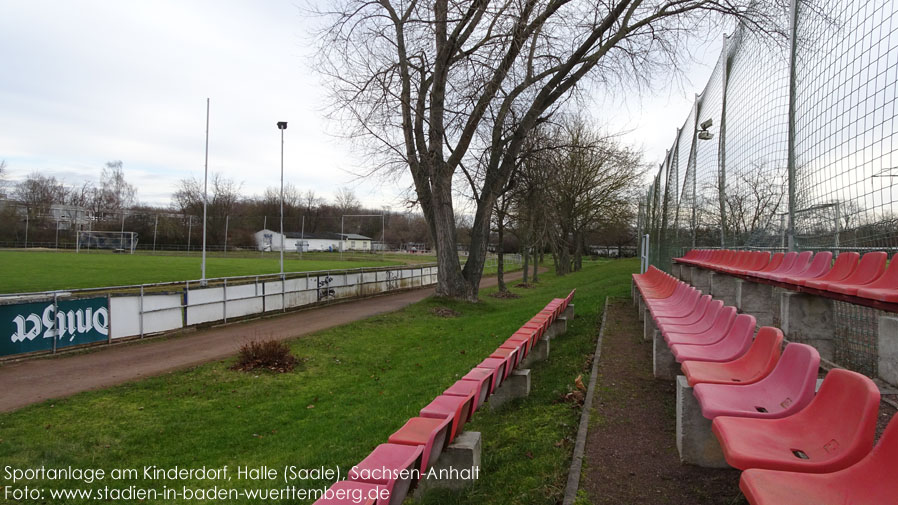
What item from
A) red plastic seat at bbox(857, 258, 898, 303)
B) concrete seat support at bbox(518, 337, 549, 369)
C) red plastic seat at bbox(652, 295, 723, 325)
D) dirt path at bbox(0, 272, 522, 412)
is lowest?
dirt path at bbox(0, 272, 522, 412)

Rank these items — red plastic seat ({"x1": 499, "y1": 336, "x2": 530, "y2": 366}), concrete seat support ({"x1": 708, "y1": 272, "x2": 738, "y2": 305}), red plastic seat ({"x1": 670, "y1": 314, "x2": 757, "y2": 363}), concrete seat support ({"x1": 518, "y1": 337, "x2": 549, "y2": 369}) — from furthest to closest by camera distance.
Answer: concrete seat support ({"x1": 708, "y1": 272, "x2": 738, "y2": 305}) → concrete seat support ({"x1": 518, "y1": 337, "x2": 549, "y2": 369}) → red plastic seat ({"x1": 499, "y1": 336, "x2": 530, "y2": 366}) → red plastic seat ({"x1": 670, "y1": 314, "x2": 757, "y2": 363})

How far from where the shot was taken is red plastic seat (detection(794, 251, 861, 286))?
4.69 metres

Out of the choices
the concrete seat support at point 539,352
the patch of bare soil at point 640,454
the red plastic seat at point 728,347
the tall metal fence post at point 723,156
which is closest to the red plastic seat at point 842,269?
the red plastic seat at point 728,347

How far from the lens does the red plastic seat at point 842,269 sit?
4688mm

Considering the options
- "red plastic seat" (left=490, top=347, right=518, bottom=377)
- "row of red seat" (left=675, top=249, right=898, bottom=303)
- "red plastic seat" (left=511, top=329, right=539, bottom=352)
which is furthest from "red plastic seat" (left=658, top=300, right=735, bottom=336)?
"red plastic seat" (left=511, top=329, right=539, bottom=352)

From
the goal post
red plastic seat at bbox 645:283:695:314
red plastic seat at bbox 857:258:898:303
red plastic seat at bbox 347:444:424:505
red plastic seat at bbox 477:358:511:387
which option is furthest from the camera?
the goal post

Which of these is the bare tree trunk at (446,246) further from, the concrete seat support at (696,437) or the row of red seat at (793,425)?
the concrete seat support at (696,437)

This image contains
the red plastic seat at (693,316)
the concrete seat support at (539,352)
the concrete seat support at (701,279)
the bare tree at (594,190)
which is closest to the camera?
the red plastic seat at (693,316)

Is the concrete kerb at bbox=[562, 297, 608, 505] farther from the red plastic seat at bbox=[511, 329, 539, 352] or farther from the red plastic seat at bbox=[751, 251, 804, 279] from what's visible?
the red plastic seat at bbox=[751, 251, 804, 279]

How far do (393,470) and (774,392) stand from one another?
199 centimetres

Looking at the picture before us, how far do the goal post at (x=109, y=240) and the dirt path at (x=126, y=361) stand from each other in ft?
183

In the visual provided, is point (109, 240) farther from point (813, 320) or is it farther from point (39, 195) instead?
point (813, 320)

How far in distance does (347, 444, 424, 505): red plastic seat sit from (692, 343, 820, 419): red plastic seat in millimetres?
1499

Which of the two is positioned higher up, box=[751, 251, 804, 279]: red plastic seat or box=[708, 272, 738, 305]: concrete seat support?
box=[751, 251, 804, 279]: red plastic seat
